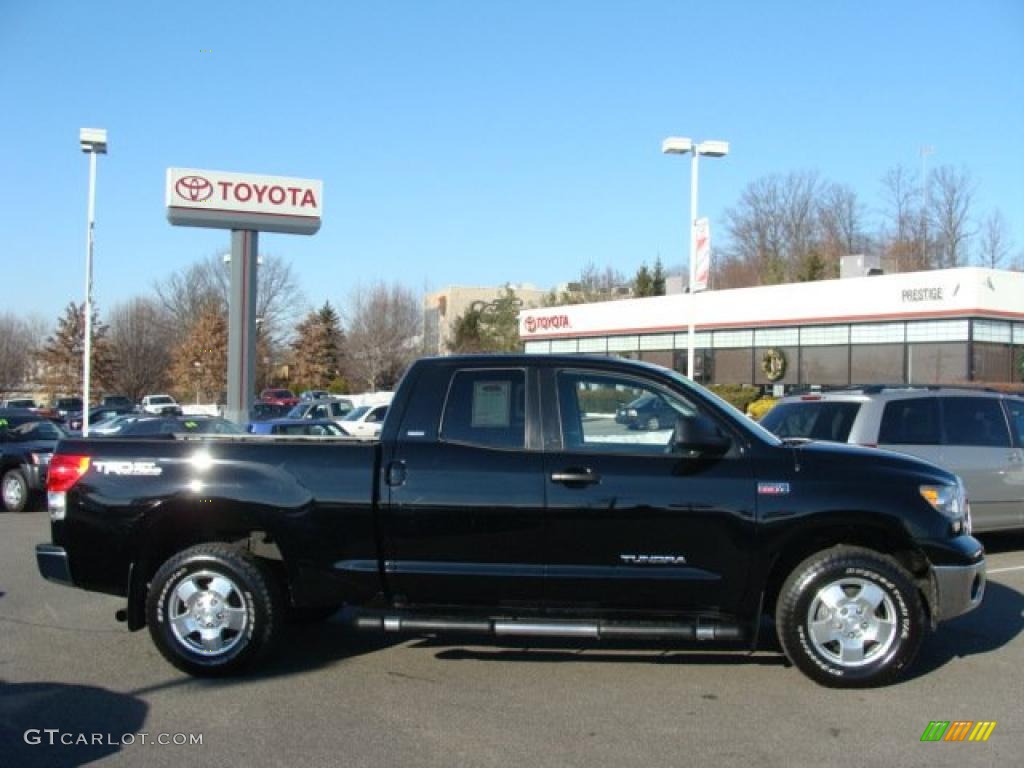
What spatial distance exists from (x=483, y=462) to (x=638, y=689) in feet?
5.29

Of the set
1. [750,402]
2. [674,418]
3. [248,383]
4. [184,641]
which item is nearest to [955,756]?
[674,418]

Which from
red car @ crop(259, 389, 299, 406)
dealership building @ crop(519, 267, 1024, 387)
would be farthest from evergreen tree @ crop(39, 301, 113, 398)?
dealership building @ crop(519, 267, 1024, 387)

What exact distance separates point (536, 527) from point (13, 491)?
1270cm

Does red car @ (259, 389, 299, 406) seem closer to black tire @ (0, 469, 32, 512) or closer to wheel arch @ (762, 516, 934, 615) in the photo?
black tire @ (0, 469, 32, 512)

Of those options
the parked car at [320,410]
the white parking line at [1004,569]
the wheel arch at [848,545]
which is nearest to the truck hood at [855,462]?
the wheel arch at [848,545]

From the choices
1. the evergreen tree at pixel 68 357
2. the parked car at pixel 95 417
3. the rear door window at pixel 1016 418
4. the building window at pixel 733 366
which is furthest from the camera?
the evergreen tree at pixel 68 357

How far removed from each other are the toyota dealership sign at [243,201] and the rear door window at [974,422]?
63.8ft

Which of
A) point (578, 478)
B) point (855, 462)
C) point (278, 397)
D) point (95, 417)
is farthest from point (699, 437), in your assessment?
point (278, 397)

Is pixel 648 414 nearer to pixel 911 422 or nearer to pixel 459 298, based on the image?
pixel 911 422

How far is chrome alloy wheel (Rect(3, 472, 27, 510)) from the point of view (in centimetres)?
1512

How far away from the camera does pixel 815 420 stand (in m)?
9.70

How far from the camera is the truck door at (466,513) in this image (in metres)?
5.53

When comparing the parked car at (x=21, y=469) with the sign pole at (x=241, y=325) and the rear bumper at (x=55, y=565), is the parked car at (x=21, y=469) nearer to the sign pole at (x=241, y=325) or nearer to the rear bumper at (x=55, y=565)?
the sign pole at (x=241, y=325)

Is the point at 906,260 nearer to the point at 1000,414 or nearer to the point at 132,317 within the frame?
the point at 132,317
